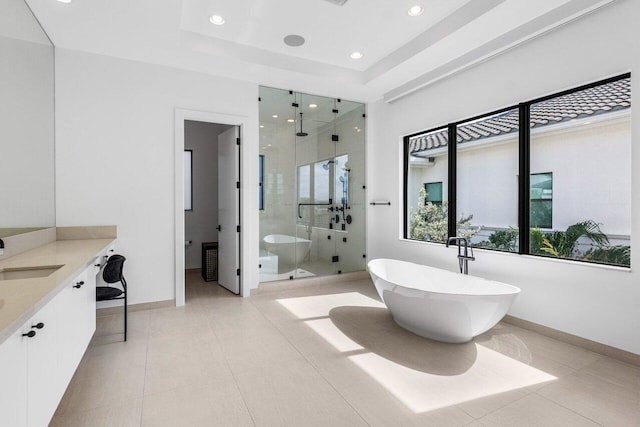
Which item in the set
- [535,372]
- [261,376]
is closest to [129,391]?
[261,376]

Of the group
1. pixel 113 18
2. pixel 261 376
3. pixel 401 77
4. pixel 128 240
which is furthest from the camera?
pixel 401 77

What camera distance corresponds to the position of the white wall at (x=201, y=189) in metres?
5.89

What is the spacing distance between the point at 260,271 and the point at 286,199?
1075 mm

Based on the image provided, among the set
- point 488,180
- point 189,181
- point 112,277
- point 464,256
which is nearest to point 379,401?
point 464,256

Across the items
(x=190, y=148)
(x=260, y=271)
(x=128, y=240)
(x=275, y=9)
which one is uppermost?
(x=275, y=9)

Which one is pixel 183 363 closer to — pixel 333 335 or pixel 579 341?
pixel 333 335

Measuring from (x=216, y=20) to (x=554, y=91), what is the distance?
10.6 ft

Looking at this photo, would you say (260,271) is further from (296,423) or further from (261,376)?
(296,423)

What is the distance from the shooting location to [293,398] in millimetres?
2074

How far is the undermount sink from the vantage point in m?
1.78

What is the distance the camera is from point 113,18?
2828 mm

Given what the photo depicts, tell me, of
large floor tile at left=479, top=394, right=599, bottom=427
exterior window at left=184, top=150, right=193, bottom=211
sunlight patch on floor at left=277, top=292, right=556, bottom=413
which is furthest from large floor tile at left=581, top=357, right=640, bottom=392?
exterior window at left=184, top=150, right=193, bottom=211

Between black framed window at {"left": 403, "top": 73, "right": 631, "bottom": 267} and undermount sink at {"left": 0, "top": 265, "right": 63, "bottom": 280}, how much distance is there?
3.86 m

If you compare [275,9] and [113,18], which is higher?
[275,9]
